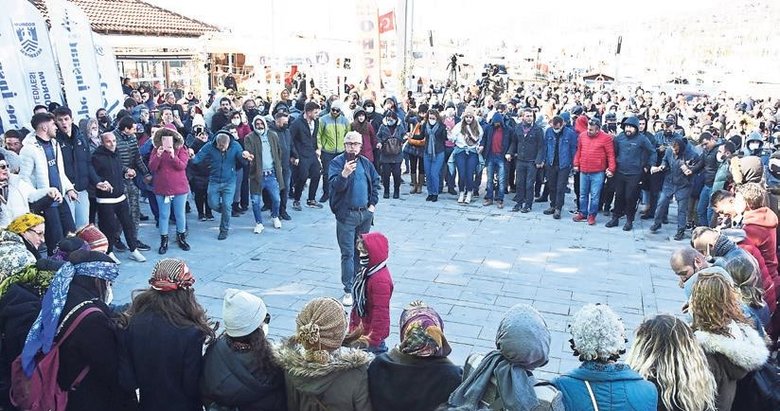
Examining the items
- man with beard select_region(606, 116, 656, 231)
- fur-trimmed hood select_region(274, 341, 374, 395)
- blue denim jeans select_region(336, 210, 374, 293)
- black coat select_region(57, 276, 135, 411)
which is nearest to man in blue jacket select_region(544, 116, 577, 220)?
man with beard select_region(606, 116, 656, 231)

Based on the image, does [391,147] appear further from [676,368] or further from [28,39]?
[676,368]

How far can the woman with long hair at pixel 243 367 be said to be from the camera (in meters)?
2.83

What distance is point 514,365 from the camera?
7.94 feet

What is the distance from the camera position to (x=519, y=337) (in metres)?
2.39

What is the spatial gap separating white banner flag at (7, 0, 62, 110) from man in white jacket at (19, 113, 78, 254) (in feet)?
8.51

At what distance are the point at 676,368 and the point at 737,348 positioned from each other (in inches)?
16.7

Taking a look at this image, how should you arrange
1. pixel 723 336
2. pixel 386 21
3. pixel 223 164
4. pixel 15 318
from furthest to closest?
1. pixel 386 21
2. pixel 223 164
3. pixel 15 318
4. pixel 723 336

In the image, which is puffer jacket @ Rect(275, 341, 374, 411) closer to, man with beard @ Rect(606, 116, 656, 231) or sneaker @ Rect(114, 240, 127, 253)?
sneaker @ Rect(114, 240, 127, 253)

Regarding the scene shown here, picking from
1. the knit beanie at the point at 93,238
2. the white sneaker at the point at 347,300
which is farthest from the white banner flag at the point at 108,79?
the knit beanie at the point at 93,238

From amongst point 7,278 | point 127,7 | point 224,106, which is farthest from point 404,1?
point 7,278

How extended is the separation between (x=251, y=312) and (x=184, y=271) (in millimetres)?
462

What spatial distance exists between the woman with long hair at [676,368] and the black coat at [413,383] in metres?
0.84

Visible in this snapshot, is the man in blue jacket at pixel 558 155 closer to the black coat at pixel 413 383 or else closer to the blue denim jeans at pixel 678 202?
the blue denim jeans at pixel 678 202

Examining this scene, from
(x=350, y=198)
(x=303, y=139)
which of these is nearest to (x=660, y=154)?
(x=303, y=139)
